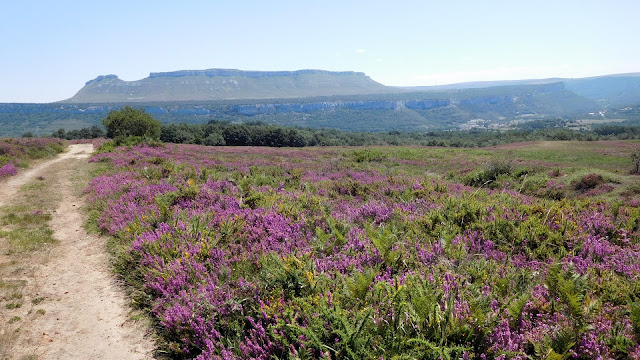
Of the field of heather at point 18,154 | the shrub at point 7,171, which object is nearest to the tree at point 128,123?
the field of heather at point 18,154

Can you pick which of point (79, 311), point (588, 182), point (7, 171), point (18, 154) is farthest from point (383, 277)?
point (18, 154)

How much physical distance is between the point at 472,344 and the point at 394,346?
803 millimetres

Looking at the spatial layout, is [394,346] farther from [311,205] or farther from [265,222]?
[311,205]

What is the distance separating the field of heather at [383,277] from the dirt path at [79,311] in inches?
15.1

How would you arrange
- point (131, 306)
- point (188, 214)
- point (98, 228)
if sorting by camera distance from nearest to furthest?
point (131, 306), point (188, 214), point (98, 228)

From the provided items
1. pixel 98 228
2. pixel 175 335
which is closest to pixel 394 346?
pixel 175 335

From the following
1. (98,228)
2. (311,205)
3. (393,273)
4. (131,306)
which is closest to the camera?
(393,273)

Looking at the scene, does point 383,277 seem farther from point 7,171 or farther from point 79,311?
point 7,171

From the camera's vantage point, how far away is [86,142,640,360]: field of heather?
3.32 metres

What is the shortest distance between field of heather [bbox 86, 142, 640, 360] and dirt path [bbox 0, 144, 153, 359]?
0.38 m

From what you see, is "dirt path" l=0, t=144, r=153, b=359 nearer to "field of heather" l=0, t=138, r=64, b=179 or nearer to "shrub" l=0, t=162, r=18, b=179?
"shrub" l=0, t=162, r=18, b=179

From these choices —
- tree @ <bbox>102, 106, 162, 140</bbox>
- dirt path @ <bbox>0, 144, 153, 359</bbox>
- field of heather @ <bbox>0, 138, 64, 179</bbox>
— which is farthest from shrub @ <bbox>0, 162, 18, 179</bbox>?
tree @ <bbox>102, 106, 162, 140</bbox>

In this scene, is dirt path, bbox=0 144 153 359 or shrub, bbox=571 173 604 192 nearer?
dirt path, bbox=0 144 153 359

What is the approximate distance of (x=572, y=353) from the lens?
2988 mm
